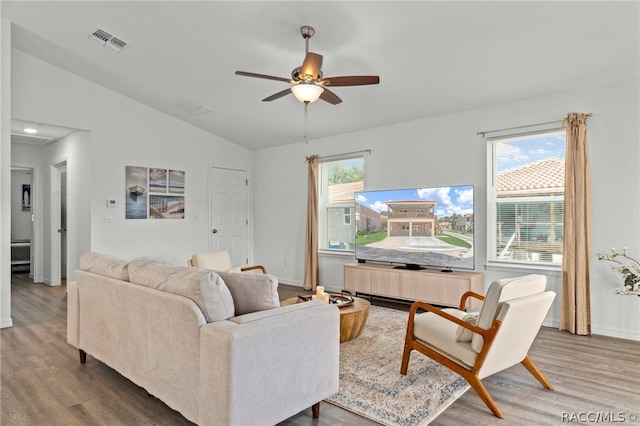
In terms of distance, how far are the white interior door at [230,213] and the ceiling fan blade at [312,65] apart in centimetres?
427

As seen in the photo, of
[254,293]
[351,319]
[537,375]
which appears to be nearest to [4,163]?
[254,293]

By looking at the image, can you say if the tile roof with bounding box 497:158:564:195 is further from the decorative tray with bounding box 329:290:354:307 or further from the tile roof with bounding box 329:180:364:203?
the decorative tray with bounding box 329:290:354:307

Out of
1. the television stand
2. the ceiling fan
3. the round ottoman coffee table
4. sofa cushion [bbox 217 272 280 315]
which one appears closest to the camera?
sofa cushion [bbox 217 272 280 315]

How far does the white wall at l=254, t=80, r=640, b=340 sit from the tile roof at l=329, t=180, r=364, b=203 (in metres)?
0.27

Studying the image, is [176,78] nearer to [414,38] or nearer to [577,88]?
[414,38]

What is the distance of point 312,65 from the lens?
2.97m

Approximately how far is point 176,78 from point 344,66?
2331mm

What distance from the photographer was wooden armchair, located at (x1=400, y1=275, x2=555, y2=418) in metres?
2.25

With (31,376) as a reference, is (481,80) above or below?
above

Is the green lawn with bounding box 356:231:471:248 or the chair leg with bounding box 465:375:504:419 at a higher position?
the green lawn with bounding box 356:231:471:248

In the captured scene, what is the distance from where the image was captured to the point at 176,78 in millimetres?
4941

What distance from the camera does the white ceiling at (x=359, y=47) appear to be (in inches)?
123

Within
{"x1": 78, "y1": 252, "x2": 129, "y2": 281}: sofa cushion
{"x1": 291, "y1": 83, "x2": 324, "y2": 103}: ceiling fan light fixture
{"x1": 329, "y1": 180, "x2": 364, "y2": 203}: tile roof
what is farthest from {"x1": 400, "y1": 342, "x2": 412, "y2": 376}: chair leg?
{"x1": 329, "y1": 180, "x2": 364, "y2": 203}: tile roof

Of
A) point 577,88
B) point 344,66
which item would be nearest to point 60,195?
point 344,66
